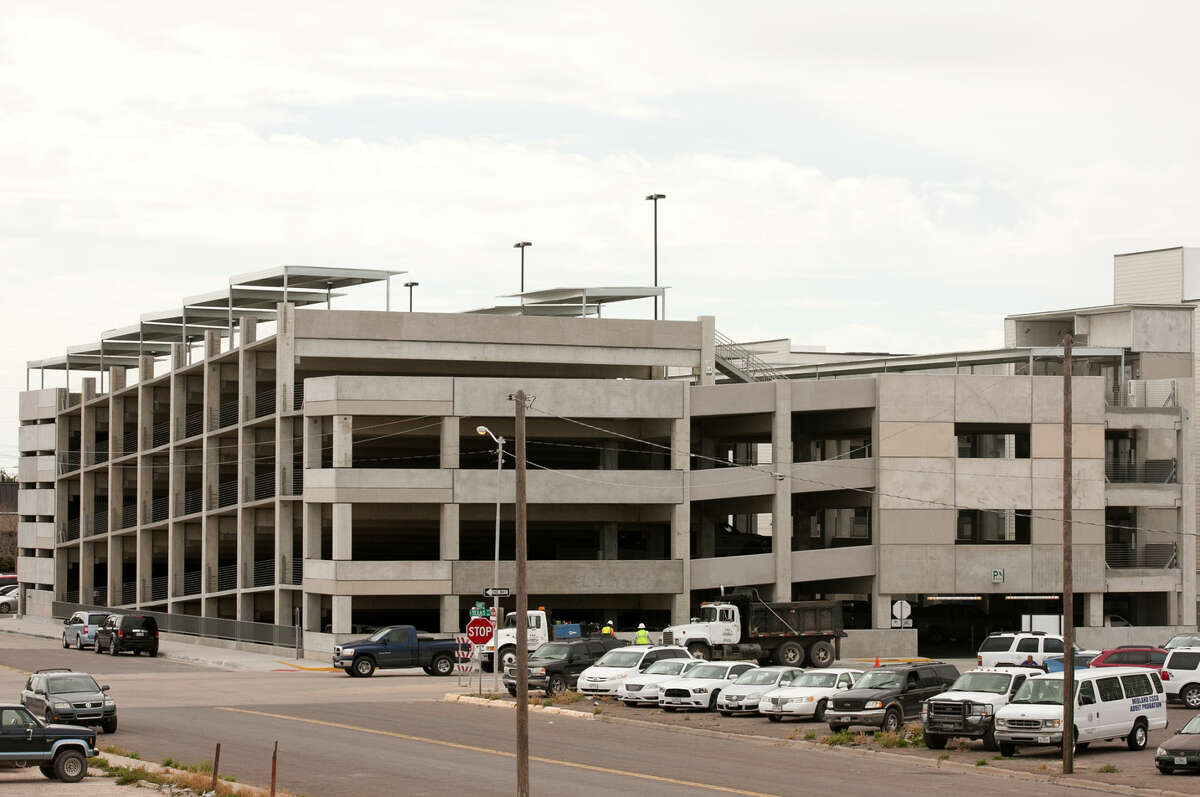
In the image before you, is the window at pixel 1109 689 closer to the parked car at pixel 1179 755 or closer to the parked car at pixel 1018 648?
the parked car at pixel 1179 755

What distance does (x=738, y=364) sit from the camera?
262 ft

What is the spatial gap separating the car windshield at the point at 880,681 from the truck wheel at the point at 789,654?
19171 millimetres

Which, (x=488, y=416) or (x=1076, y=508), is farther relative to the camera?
(x=1076, y=508)

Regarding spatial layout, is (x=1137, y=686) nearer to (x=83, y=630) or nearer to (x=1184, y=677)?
(x=1184, y=677)

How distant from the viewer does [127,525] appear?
94938 millimetres

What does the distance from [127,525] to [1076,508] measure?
57.7 m

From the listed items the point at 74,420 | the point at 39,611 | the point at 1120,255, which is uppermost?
the point at 1120,255

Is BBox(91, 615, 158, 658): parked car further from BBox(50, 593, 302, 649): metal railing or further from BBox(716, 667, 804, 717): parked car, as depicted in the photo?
BBox(716, 667, 804, 717): parked car

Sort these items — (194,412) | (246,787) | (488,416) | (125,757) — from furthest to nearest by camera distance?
(194,412)
(488,416)
(125,757)
(246,787)

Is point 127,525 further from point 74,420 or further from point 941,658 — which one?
point 941,658

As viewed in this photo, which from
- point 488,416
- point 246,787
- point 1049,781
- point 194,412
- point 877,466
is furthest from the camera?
point 194,412

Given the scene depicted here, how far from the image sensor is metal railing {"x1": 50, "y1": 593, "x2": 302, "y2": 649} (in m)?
69.0

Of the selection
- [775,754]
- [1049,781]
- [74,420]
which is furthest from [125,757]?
[74,420]

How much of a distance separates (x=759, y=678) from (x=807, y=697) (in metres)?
2.64
